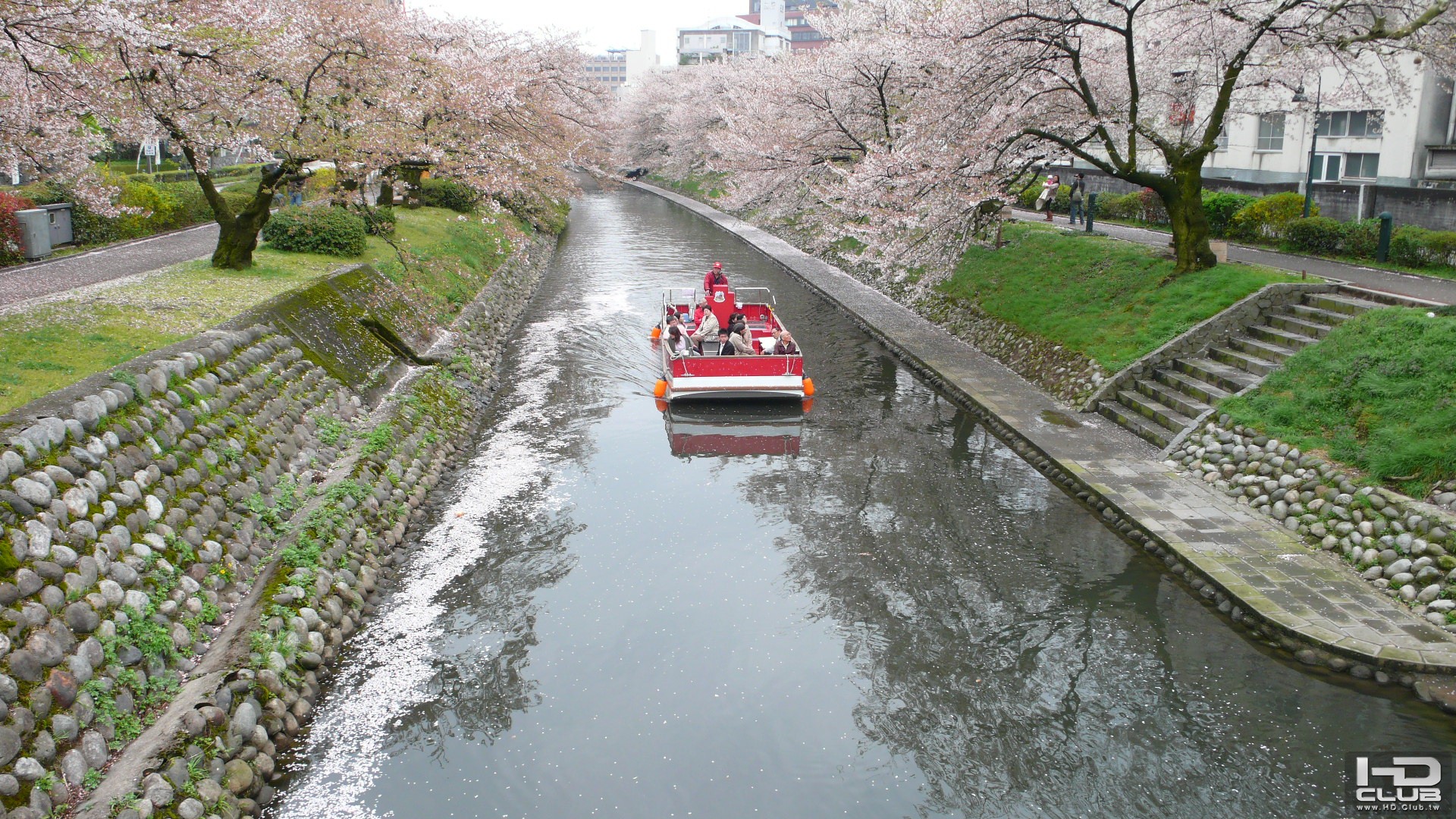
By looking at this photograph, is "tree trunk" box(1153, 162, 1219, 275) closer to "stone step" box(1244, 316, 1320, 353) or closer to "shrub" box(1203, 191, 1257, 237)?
"stone step" box(1244, 316, 1320, 353)

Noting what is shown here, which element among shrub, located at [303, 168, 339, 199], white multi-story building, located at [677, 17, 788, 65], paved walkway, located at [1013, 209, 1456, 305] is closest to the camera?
paved walkway, located at [1013, 209, 1456, 305]

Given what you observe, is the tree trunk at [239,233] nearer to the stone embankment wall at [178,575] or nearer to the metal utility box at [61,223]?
the stone embankment wall at [178,575]

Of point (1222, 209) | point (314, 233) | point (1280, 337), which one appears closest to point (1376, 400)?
point (1280, 337)

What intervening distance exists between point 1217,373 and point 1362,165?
2650cm

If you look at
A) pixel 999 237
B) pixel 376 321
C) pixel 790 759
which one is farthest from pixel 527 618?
pixel 999 237

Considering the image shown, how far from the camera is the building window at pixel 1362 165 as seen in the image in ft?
110

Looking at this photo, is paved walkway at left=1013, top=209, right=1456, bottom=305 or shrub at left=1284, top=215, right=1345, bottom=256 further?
shrub at left=1284, top=215, right=1345, bottom=256

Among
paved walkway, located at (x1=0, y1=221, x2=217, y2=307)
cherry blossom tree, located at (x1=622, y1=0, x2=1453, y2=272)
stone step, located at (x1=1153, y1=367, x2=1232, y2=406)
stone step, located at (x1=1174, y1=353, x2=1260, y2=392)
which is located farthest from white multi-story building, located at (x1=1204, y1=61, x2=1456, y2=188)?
paved walkway, located at (x1=0, y1=221, x2=217, y2=307)

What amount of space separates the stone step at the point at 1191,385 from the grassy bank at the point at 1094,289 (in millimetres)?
680

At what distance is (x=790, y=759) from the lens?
26.6 ft

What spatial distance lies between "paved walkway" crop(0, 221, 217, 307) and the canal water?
802cm

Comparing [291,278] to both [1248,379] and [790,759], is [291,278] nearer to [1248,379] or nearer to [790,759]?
[790,759]

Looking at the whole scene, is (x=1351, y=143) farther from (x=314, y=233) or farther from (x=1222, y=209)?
(x=314, y=233)

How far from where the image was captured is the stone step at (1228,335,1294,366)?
13984mm
